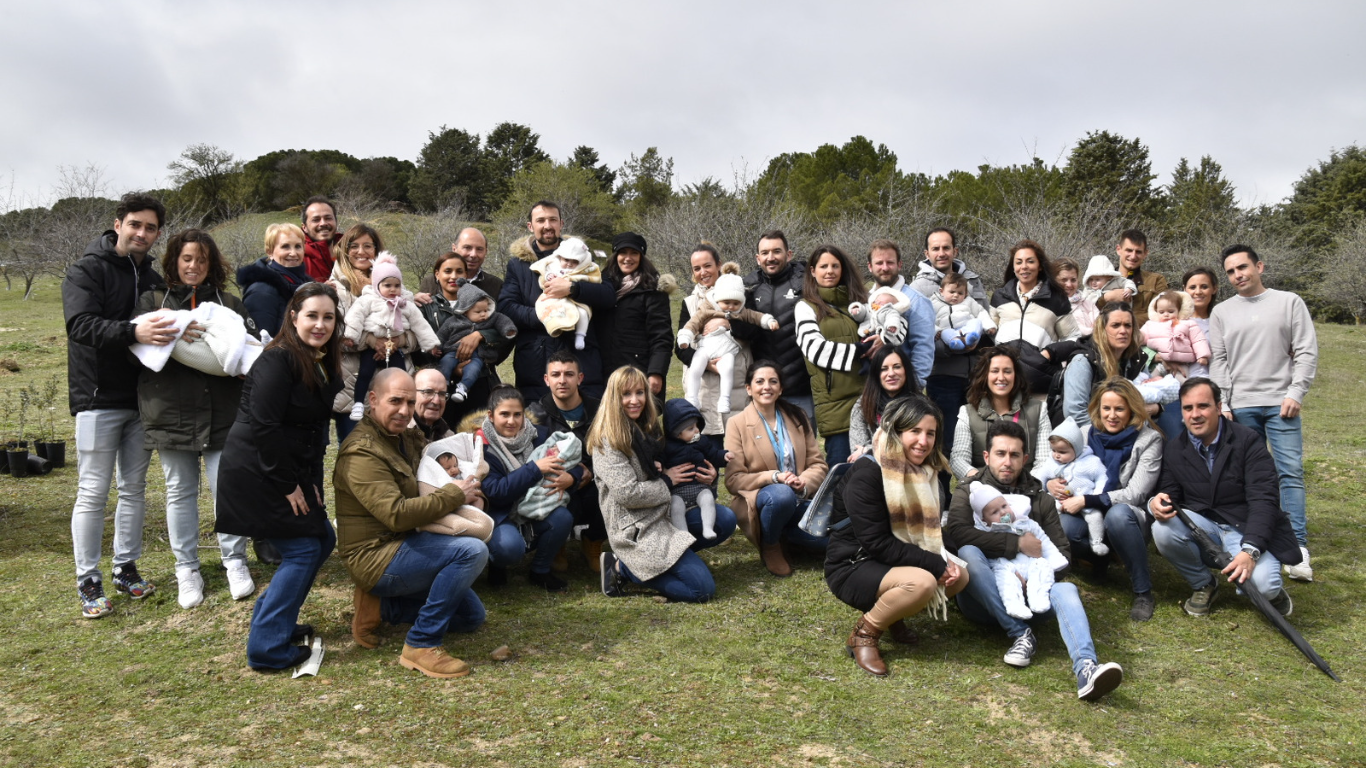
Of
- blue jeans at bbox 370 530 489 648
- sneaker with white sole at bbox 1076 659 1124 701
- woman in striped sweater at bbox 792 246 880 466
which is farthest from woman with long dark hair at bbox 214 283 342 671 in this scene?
sneaker with white sole at bbox 1076 659 1124 701

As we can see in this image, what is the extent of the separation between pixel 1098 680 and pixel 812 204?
34.0 m

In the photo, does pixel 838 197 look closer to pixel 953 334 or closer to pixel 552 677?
pixel 953 334

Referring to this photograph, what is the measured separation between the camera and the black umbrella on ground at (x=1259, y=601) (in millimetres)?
4150

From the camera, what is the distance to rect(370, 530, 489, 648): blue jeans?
390 cm

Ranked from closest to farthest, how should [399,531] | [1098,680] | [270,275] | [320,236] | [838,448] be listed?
[1098,680] < [399,531] < [270,275] < [320,236] < [838,448]

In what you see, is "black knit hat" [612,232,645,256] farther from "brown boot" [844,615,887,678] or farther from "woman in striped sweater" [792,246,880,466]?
"brown boot" [844,615,887,678]

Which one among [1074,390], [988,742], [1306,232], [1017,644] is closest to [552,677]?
[988,742]

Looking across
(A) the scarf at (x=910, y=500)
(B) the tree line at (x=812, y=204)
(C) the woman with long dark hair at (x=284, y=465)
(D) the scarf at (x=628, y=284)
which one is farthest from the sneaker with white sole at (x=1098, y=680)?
(B) the tree line at (x=812, y=204)

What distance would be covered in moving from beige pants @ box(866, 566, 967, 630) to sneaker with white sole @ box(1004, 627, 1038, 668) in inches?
19.0

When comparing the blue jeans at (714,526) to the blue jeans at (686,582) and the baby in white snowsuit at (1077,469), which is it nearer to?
the blue jeans at (686,582)

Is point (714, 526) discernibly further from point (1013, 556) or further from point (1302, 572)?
point (1302, 572)

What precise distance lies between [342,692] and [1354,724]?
4.16 m

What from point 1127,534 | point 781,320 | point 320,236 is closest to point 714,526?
point 781,320

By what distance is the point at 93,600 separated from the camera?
444cm
